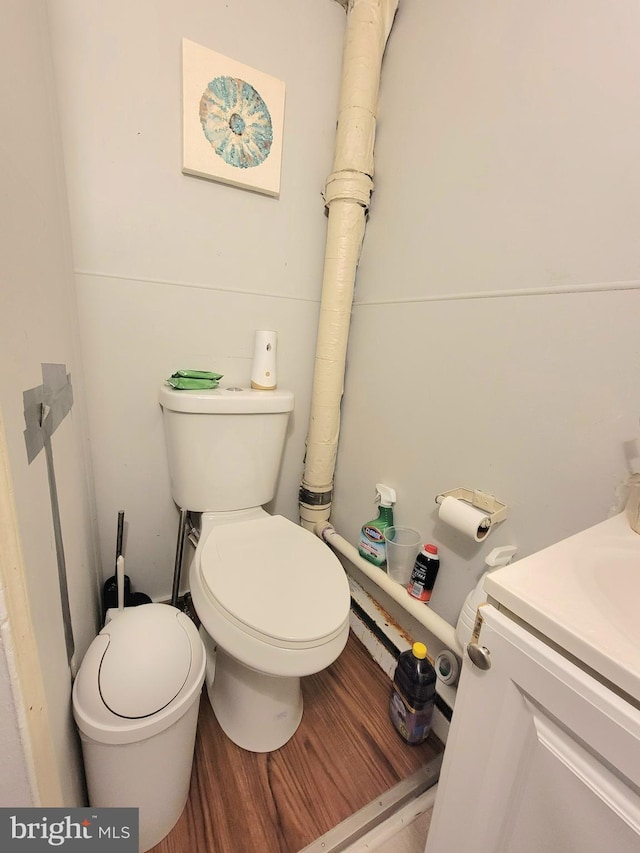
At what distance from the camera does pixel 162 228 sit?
983mm

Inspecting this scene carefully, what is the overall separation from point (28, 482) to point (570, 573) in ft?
2.32

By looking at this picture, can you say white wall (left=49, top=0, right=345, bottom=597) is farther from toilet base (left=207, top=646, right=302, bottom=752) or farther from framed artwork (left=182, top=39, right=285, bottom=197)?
toilet base (left=207, top=646, right=302, bottom=752)

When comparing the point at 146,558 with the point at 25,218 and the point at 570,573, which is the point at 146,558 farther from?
the point at 570,573

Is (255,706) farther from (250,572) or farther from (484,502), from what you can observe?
(484,502)

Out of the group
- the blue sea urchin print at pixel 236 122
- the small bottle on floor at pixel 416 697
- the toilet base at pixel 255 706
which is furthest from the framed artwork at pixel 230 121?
the small bottle on floor at pixel 416 697

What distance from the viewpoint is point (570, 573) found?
0.45 metres

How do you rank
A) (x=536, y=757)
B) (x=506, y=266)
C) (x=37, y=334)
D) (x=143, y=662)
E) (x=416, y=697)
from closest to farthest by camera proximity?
(x=536, y=757) → (x=37, y=334) → (x=143, y=662) → (x=506, y=266) → (x=416, y=697)

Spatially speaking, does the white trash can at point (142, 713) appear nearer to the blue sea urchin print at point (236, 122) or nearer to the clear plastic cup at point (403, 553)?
the clear plastic cup at point (403, 553)

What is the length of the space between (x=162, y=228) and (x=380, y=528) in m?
1.09

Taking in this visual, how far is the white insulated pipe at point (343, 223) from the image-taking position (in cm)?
100

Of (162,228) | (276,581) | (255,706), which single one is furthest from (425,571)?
(162,228)

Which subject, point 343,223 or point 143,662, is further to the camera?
point 343,223

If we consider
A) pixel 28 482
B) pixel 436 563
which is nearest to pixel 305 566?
pixel 436 563

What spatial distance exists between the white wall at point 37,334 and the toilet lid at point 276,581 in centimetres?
29
